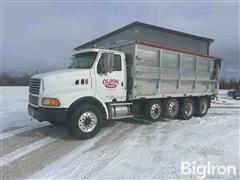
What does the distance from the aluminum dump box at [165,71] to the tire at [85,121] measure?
1.67 metres

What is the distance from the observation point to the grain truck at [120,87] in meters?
7.28

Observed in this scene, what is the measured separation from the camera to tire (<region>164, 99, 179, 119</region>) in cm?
1014

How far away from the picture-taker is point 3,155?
20.3 ft

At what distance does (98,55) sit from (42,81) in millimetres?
1883

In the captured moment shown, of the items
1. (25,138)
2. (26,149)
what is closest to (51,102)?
(26,149)

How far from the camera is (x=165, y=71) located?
32.0 feet

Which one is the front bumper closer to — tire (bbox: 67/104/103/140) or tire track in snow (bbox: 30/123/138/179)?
tire (bbox: 67/104/103/140)

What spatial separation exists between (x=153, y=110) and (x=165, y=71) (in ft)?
5.07

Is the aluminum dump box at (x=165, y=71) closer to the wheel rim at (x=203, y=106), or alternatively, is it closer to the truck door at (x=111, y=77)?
the truck door at (x=111, y=77)

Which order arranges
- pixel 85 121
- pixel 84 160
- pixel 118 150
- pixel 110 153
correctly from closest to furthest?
pixel 84 160 < pixel 110 153 < pixel 118 150 < pixel 85 121

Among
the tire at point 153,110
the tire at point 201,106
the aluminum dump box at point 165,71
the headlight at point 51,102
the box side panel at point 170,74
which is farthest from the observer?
the tire at point 201,106

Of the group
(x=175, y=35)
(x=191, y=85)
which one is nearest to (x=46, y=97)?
(x=191, y=85)

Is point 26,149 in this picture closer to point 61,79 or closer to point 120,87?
point 61,79

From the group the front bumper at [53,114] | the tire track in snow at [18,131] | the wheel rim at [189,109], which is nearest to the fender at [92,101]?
the front bumper at [53,114]
